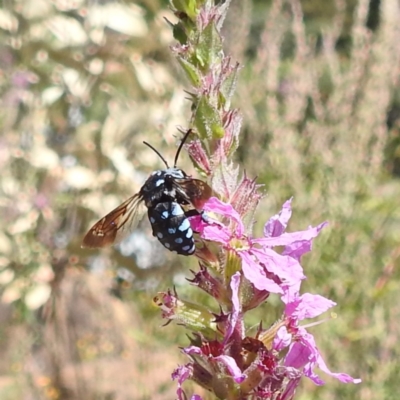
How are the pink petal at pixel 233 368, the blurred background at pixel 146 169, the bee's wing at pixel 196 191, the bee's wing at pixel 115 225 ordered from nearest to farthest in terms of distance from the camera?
the pink petal at pixel 233 368
the bee's wing at pixel 196 191
the bee's wing at pixel 115 225
the blurred background at pixel 146 169

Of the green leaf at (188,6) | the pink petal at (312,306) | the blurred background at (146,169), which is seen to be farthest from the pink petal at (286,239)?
the blurred background at (146,169)

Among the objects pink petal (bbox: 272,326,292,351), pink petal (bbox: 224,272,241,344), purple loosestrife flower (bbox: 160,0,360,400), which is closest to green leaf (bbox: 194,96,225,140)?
purple loosestrife flower (bbox: 160,0,360,400)

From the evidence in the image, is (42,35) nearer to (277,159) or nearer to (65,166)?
(65,166)

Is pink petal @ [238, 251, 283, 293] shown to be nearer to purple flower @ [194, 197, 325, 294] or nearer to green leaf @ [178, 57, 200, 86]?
purple flower @ [194, 197, 325, 294]

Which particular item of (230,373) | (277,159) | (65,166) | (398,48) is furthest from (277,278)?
(65,166)

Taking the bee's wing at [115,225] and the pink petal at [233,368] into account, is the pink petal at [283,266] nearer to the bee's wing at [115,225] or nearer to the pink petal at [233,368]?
the pink petal at [233,368]

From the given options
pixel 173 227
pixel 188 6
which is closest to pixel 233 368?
pixel 173 227
